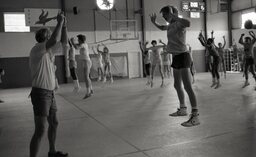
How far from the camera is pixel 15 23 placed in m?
14.4

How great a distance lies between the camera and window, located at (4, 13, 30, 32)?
14180 millimetres

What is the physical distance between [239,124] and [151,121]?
4.52 ft

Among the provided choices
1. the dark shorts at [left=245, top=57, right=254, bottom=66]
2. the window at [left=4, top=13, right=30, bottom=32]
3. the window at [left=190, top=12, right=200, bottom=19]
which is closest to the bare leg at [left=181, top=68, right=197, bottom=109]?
the dark shorts at [left=245, top=57, right=254, bottom=66]

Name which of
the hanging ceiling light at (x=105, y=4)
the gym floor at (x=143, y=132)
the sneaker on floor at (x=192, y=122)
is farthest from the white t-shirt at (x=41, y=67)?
the hanging ceiling light at (x=105, y=4)

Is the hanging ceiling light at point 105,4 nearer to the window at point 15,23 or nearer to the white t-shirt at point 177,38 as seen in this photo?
the window at point 15,23

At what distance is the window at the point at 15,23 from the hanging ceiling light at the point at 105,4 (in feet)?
13.8

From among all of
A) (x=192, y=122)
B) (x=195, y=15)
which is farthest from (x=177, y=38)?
(x=195, y=15)

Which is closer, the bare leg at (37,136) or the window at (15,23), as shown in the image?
the bare leg at (37,136)

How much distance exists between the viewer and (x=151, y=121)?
4621mm

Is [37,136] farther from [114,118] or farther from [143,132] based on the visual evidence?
[114,118]

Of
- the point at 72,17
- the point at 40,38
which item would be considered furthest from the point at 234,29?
the point at 40,38

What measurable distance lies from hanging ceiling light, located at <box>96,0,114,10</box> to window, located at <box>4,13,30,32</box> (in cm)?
421

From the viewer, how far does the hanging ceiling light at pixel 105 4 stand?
15685 millimetres

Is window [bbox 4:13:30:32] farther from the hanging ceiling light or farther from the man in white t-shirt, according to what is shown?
the man in white t-shirt
